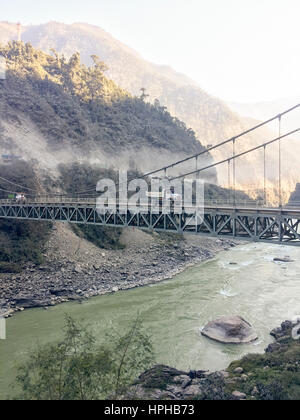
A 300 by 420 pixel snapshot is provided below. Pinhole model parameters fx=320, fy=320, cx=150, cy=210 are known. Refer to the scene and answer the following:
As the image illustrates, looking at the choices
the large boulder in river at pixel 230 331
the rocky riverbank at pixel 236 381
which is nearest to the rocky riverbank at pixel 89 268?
the large boulder in river at pixel 230 331

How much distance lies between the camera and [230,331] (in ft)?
59.3

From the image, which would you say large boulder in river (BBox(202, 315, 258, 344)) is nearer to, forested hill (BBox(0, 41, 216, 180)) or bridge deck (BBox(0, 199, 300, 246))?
bridge deck (BBox(0, 199, 300, 246))

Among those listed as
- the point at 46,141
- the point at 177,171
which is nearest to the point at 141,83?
the point at 177,171

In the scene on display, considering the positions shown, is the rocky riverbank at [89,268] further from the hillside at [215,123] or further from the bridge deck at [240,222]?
the hillside at [215,123]

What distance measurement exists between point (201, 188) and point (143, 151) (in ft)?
47.1

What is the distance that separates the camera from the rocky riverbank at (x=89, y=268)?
25938 millimetres

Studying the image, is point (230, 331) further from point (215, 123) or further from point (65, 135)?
point (215, 123)

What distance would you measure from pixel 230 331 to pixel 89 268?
1731 centimetres

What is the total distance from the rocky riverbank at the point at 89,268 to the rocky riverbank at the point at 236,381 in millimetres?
14266

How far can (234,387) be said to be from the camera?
12000 millimetres

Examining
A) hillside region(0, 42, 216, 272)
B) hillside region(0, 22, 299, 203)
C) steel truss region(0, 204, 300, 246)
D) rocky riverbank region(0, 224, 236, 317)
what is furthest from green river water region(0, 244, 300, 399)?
hillside region(0, 22, 299, 203)

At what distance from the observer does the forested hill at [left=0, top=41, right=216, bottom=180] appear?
173 ft
